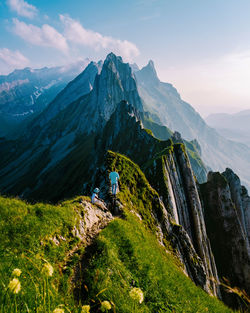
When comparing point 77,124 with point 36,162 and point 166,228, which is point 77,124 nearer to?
point 36,162

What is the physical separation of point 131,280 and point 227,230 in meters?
49.8

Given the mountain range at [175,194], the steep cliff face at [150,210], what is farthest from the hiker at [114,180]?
the mountain range at [175,194]

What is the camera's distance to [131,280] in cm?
795

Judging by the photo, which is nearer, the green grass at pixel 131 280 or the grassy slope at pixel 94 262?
the grassy slope at pixel 94 262

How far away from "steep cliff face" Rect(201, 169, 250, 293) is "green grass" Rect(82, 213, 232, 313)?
41215 millimetres

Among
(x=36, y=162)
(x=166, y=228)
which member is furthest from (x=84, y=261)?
(x=36, y=162)

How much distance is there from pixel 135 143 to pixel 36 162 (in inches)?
4840

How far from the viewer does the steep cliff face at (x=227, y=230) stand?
42688mm

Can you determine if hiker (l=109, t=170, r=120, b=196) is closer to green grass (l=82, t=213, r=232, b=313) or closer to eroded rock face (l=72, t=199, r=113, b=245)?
eroded rock face (l=72, t=199, r=113, b=245)

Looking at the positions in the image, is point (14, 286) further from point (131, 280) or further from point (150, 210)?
point (150, 210)

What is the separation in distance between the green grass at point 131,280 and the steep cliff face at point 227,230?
41.2 meters

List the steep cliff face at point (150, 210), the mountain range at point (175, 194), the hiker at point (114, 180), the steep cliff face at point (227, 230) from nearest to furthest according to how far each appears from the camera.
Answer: the hiker at point (114, 180), the steep cliff face at point (150, 210), the mountain range at point (175, 194), the steep cliff face at point (227, 230)

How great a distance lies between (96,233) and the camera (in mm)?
11461

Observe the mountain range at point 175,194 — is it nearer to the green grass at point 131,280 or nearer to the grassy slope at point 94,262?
the grassy slope at point 94,262
